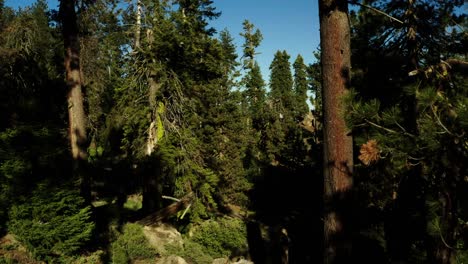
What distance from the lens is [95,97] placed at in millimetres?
21562

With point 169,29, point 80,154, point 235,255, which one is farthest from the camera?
point 235,255

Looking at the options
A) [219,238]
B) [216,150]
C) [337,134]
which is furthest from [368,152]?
[216,150]

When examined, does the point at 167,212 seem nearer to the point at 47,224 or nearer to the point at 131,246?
the point at 131,246

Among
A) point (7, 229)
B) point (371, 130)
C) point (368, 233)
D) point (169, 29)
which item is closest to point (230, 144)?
point (169, 29)

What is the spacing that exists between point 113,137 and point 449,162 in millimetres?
24882

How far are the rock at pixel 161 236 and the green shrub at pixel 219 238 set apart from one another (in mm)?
1920

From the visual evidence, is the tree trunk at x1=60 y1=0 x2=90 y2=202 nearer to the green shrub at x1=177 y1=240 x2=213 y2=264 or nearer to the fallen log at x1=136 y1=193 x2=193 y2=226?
the fallen log at x1=136 y1=193 x2=193 y2=226

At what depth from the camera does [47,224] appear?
7723mm

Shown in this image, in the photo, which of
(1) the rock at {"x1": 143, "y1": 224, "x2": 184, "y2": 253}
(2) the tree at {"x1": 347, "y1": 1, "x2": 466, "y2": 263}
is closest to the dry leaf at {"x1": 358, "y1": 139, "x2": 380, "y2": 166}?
(2) the tree at {"x1": 347, "y1": 1, "x2": 466, "y2": 263}

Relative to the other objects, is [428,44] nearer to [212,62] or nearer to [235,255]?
[212,62]

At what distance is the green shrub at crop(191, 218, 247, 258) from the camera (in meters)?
16.5

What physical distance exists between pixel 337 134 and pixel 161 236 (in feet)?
36.4

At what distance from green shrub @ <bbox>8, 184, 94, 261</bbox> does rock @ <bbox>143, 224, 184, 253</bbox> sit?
16.8 ft

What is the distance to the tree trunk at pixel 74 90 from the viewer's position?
10.4m
